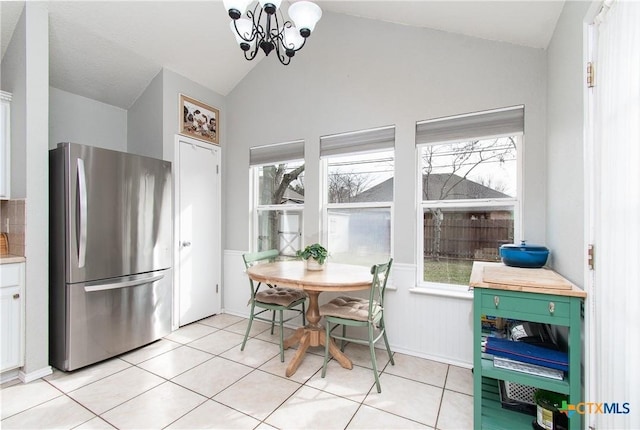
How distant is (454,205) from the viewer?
2658 millimetres

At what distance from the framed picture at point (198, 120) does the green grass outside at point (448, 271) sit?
9.68 feet

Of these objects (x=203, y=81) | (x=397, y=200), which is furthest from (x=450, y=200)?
(x=203, y=81)

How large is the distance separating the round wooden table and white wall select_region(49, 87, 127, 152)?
2.50m

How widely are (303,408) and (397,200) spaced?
74.0 inches

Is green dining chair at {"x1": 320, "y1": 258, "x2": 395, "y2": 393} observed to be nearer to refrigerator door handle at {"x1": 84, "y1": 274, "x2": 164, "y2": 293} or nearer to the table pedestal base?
the table pedestal base

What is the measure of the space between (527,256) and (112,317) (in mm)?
3366

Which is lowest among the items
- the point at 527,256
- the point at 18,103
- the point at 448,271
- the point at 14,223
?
the point at 448,271

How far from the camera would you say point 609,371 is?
1.29 meters

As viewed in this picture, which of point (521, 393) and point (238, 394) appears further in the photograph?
point (238, 394)

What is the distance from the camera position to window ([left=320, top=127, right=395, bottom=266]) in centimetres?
298

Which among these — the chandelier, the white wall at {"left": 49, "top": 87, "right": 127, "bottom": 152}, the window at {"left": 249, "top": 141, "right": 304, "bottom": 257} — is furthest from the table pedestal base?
the white wall at {"left": 49, "top": 87, "right": 127, "bottom": 152}

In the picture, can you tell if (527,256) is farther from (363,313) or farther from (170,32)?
(170,32)

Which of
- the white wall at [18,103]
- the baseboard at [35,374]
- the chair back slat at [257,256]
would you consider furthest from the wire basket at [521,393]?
the white wall at [18,103]

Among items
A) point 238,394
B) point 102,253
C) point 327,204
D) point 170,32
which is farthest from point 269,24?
point 238,394
